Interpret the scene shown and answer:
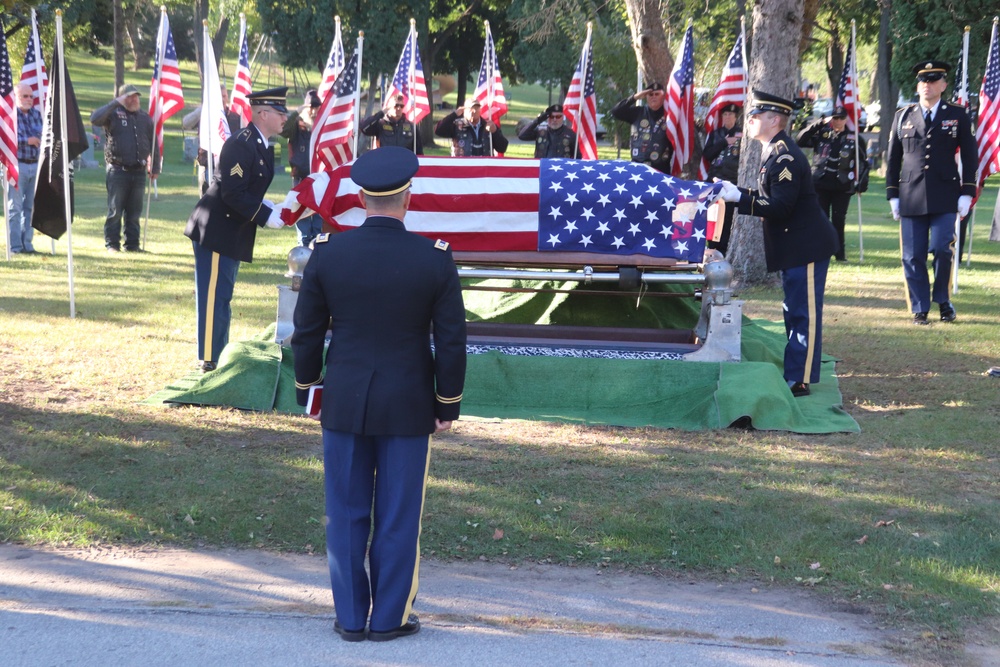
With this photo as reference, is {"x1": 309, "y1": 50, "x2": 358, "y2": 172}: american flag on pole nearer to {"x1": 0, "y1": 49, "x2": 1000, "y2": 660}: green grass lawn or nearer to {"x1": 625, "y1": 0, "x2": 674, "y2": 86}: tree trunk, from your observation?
{"x1": 0, "y1": 49, "x2": 1000, "y2": 660}: green grass lawn

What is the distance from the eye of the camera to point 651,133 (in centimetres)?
1209

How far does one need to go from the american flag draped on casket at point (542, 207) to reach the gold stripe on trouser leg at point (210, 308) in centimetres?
51

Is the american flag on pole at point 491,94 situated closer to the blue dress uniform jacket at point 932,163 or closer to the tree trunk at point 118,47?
the blue dress uniform jacket at point 932,163

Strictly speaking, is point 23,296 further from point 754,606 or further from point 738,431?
point 754,606

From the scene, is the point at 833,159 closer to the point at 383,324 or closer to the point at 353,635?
the point at 383,324

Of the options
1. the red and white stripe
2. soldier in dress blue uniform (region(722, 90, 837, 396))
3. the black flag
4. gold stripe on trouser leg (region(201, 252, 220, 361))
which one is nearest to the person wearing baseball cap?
the black flag

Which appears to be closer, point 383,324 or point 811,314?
point 383,324

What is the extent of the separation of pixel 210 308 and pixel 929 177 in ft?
17.1

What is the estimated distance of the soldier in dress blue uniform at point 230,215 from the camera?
636 cm

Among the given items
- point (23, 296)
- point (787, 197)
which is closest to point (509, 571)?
point (787, 197)

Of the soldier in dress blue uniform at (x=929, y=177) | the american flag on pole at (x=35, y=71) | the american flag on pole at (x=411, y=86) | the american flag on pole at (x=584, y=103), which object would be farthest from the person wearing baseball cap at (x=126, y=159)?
the soldier in dress blue uniform at (x=929, y=177)

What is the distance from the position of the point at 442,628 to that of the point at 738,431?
271cm

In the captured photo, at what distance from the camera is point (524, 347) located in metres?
6.61

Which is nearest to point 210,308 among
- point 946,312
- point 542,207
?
point 542,207
